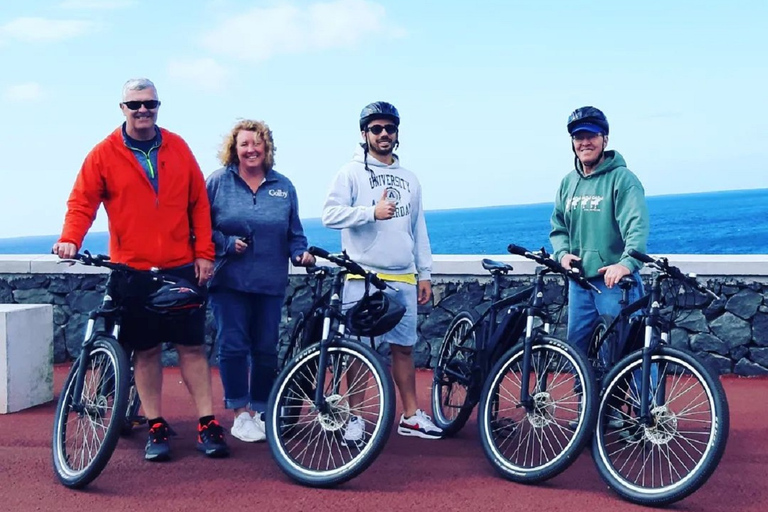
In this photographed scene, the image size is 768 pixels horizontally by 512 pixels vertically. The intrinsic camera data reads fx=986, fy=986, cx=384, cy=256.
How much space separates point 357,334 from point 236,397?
0.94 m

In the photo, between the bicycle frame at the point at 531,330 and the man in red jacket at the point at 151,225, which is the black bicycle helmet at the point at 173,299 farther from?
the bicycle frame at the point at 531,330

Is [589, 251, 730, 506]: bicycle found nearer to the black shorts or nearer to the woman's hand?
the woman's hand

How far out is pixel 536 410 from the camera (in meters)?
4.87

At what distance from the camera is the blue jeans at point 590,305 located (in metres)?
5.41

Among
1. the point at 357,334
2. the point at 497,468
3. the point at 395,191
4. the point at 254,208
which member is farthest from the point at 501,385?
the point at 254,208

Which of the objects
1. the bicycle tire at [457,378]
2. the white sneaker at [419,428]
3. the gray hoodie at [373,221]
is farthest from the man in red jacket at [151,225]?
the bicycle tire at [457,378]

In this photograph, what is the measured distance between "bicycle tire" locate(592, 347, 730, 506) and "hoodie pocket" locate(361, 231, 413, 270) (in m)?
1.37

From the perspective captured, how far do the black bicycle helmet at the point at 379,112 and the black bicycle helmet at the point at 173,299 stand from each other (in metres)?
1.32

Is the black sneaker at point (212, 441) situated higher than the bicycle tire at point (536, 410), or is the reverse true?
the bicycle tire at point (536, 410)

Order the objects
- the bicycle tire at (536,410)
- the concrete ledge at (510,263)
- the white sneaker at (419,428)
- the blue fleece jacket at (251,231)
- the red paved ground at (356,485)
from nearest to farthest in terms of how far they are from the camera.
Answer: the red paved ground at (356,485), the bicycle tire at (536,410), the blue fleece jacket at (251,231), the white sneaker at (419,428), the concrete ledge at (510,263)

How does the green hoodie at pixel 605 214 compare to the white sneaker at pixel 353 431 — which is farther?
the green hoodie at pixel 605 214

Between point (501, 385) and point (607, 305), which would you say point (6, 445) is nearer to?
point (501, 385)

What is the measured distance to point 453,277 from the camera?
8.12 meters

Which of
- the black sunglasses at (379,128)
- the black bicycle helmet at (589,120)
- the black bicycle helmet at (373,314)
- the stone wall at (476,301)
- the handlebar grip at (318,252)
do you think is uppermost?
the black bicycle helmet at (589,120)
